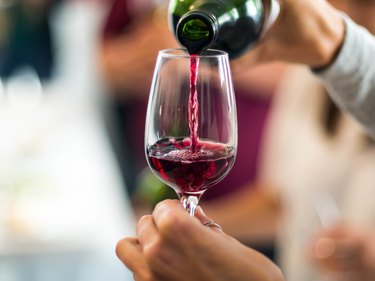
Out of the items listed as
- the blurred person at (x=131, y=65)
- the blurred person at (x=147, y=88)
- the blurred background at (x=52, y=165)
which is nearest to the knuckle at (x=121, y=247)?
the blurred person at (x=147, y=88)

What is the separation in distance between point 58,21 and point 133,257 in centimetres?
372

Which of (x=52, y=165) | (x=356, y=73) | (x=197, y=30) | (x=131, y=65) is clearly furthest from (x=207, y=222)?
(x=131, y=65)

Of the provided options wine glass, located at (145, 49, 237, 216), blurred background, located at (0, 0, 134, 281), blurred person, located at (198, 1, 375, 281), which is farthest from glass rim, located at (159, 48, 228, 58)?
blurred background, located at (0, 0, 134, 281)

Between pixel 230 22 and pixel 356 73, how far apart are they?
22cm

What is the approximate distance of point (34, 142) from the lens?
2510 mm

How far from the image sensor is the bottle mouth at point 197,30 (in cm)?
81

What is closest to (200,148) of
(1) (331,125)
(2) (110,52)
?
(1) (331,125)

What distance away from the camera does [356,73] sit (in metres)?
1.04

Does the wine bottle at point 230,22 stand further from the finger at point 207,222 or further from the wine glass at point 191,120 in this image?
the finger at point 207,222

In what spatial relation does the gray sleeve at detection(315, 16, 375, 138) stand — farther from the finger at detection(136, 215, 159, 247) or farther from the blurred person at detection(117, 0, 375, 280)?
the finger at detection(136, 215, 159, 247)

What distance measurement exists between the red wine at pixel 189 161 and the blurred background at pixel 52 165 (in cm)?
108

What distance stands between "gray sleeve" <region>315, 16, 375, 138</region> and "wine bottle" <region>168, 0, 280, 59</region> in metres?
0.12

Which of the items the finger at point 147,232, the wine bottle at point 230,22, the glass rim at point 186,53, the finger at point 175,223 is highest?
the wine bottle at point 230,22

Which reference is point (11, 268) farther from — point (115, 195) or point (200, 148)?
point (200, 148)
